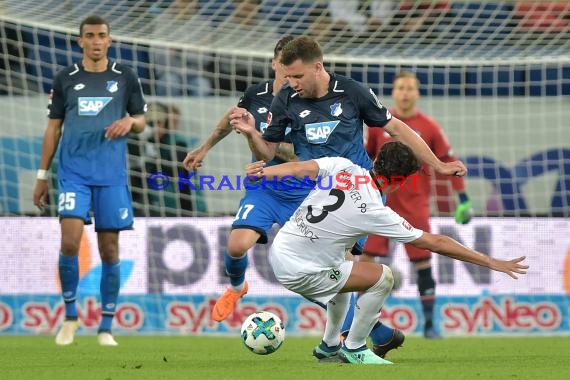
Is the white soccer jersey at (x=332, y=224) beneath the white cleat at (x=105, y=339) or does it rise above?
above

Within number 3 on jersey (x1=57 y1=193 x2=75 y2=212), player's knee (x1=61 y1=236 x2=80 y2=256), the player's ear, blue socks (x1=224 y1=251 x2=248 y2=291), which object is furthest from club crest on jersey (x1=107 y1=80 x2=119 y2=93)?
the player's ear

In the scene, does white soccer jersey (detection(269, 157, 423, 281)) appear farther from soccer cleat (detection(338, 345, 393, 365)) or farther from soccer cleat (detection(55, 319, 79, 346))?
soccer cleat (detection(55, 319, 79, 346))

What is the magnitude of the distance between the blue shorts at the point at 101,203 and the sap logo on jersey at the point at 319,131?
7.00 ft

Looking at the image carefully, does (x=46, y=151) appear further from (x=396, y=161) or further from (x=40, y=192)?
(x=396, y=161)

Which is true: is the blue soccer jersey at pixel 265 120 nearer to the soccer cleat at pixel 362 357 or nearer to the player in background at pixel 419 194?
the soccer cleat at pixel 362 357

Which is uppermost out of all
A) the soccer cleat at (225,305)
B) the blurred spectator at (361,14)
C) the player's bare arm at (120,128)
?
the blurred spectator at (361,14)

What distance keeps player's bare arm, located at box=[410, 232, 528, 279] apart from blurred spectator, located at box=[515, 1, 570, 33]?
610 centimetres

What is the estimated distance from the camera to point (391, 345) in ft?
22.2

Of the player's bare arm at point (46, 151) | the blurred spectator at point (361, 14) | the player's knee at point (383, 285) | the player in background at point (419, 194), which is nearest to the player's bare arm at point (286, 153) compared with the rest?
the player's knee at point (383, 285)

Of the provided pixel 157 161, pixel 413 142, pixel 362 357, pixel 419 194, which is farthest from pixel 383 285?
pixel 157 161

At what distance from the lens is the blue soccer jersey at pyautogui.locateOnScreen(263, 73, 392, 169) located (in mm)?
6980

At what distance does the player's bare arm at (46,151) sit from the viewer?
8.61 meters

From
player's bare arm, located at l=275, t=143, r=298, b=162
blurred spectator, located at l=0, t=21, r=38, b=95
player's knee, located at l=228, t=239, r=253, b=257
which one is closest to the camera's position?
player's bare arm, located at l=275, t=143, r=298, b=162

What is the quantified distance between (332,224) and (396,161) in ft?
1.51
